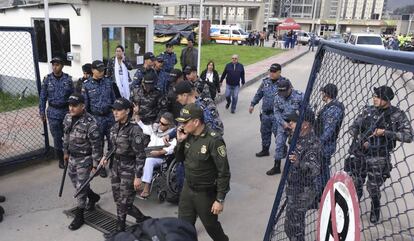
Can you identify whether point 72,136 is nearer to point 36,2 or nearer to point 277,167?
point 277,167

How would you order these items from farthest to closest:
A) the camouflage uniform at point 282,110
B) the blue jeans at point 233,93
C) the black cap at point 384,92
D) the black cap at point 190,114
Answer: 1. the blue jeans at point 233,93
2. the camouflage uniform at point 282,110
3. the black cap at point 190,114
4. the black cap at point 384,92

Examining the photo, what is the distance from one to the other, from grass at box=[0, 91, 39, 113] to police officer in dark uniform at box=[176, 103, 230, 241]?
6682 millimetres

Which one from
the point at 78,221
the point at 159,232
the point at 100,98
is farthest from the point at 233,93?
the point at 159,232

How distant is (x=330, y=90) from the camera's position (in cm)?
294

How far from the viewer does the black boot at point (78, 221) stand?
4145 millimetres

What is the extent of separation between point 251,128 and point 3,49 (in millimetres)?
7062

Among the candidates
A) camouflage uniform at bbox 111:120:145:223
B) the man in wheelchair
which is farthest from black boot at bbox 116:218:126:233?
the man in wheelchair

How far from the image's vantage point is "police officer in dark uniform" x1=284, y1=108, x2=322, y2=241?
295 centimetres

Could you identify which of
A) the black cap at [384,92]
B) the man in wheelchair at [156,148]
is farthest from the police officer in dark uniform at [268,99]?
the black cap at [384,92]

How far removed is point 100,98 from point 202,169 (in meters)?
2.70

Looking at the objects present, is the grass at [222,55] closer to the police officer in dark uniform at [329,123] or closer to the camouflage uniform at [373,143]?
the police officer in dark uniform at [329,123]

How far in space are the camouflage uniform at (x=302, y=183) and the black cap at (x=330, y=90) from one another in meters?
0.36

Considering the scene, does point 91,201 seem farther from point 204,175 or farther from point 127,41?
point 127,41

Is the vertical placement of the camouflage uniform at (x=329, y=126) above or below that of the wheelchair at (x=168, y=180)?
above
